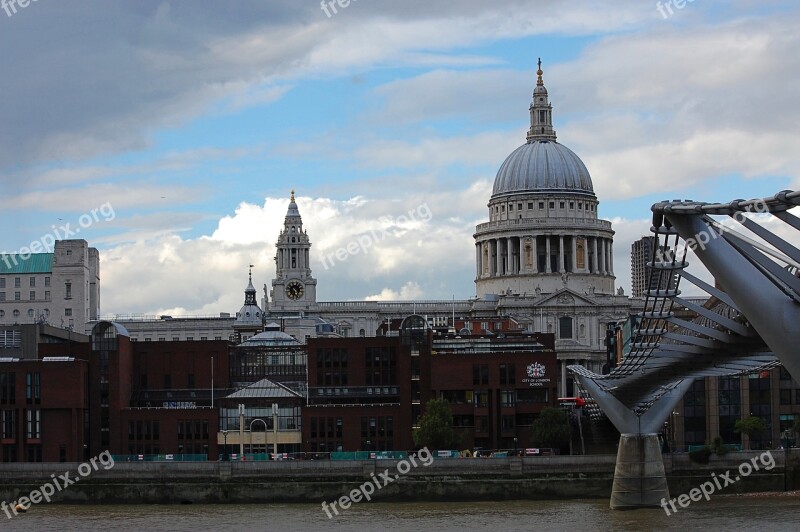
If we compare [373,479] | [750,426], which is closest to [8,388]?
[373,479]

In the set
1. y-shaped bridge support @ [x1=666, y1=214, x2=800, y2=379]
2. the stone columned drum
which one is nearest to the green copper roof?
the stone columned drum

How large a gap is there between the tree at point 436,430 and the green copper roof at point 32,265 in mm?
90907

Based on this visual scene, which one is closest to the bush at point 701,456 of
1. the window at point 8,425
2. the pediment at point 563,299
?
the window at point 8,425

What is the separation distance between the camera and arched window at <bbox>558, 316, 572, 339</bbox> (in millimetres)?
169500

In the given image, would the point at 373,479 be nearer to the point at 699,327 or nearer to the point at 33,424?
the point at 33,424

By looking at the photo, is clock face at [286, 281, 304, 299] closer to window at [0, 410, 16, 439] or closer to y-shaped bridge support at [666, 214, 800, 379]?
window at [0, 410, 16, 439]

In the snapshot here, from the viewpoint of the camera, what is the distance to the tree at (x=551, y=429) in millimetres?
93125

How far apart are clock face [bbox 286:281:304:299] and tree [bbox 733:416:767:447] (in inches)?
3351

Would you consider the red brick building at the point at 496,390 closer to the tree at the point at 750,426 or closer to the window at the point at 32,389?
the tree at the point at 750,426

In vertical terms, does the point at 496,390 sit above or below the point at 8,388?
below

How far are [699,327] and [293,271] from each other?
414 ft

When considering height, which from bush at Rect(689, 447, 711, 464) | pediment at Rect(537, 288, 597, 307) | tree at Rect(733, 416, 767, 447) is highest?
pediment at Rect(537, 288, 597, 307)

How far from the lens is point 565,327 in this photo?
17025cm

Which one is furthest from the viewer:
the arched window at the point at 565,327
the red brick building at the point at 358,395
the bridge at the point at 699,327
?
the arched window at the point at 565,327
